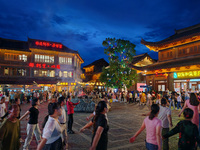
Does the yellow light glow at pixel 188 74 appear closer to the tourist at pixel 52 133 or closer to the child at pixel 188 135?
the child at pixel 188 135

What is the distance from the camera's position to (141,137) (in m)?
6.80

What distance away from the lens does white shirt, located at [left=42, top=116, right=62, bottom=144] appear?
118 inches

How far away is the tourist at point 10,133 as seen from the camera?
3.22 meters

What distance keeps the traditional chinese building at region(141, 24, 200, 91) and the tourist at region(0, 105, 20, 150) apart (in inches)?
780

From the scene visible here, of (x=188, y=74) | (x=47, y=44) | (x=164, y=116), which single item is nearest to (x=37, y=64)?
(x=47, y=44)

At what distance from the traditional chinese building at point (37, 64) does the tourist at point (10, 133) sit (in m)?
32.3

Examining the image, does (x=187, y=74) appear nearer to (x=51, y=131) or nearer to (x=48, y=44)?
(x=51, y=131)

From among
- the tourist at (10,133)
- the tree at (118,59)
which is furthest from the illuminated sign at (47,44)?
the tourist at (10,133)

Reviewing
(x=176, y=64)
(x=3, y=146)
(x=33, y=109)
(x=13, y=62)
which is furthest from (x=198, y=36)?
(x=13, y=62)

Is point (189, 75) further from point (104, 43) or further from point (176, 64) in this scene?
point (104, 43)

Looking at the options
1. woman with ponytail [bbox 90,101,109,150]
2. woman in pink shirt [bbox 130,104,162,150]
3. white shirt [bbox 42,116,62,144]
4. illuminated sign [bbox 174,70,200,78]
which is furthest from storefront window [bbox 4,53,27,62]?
woman in pink shirt [bbox 130,104,162,150]

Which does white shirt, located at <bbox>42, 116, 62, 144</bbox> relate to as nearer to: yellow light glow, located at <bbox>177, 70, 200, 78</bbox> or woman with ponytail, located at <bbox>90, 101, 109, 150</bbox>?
woman with ponytail, located at <bbox>90, 101, 109, 150</bbox>

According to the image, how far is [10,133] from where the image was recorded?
3295mm

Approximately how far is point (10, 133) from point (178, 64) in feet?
68.6
